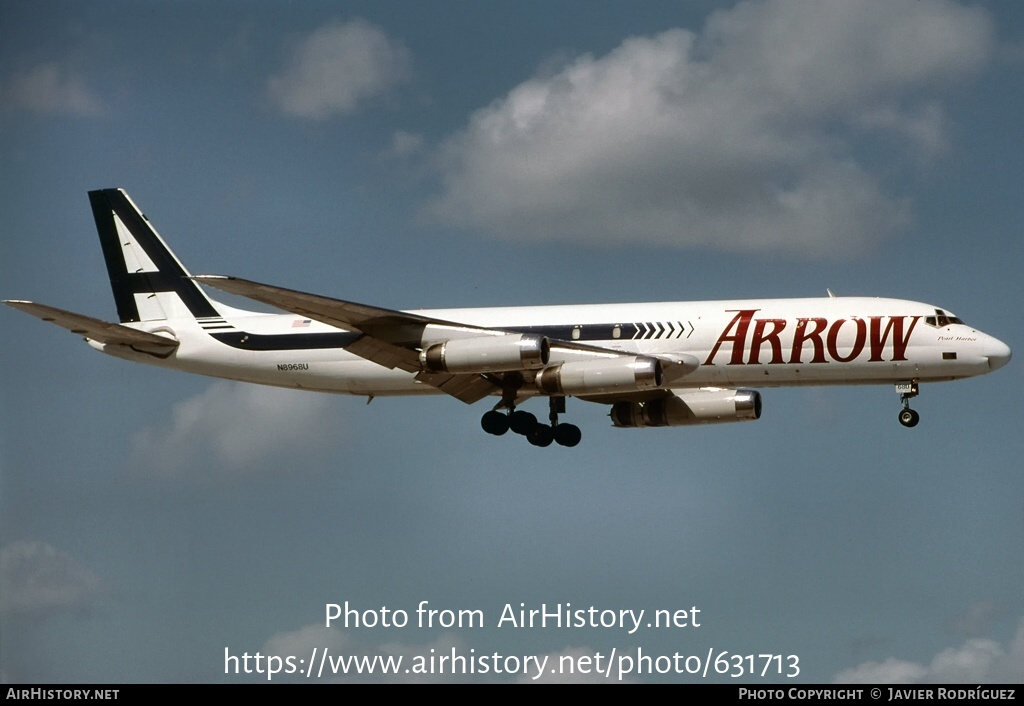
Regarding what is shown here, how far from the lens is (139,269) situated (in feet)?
205

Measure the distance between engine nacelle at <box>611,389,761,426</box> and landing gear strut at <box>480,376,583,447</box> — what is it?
10.1 feet

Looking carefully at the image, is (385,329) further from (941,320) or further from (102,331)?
(941,320)

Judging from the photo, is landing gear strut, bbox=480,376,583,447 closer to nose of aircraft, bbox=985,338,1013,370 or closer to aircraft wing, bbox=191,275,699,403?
aircraft wing, bbox=191,275,699,403

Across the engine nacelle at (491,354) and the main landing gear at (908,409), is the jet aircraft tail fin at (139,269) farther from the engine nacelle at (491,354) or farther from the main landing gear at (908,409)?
the main landing gear at (908,409)

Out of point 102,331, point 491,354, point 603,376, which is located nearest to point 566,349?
point 603,376

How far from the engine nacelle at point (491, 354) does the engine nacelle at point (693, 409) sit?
7.82 m

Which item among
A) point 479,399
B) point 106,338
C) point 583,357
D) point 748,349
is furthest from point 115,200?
point 748,349

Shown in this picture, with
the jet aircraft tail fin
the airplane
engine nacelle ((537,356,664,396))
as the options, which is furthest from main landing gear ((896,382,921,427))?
the jet aircraft tail fin

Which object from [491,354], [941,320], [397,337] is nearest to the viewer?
[491,354]

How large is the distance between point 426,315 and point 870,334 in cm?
1636

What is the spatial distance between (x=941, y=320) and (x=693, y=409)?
10360 mm

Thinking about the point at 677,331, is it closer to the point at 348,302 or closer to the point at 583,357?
the point at 583,357

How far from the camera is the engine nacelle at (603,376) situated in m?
51.7

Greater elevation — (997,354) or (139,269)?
(139,269)
